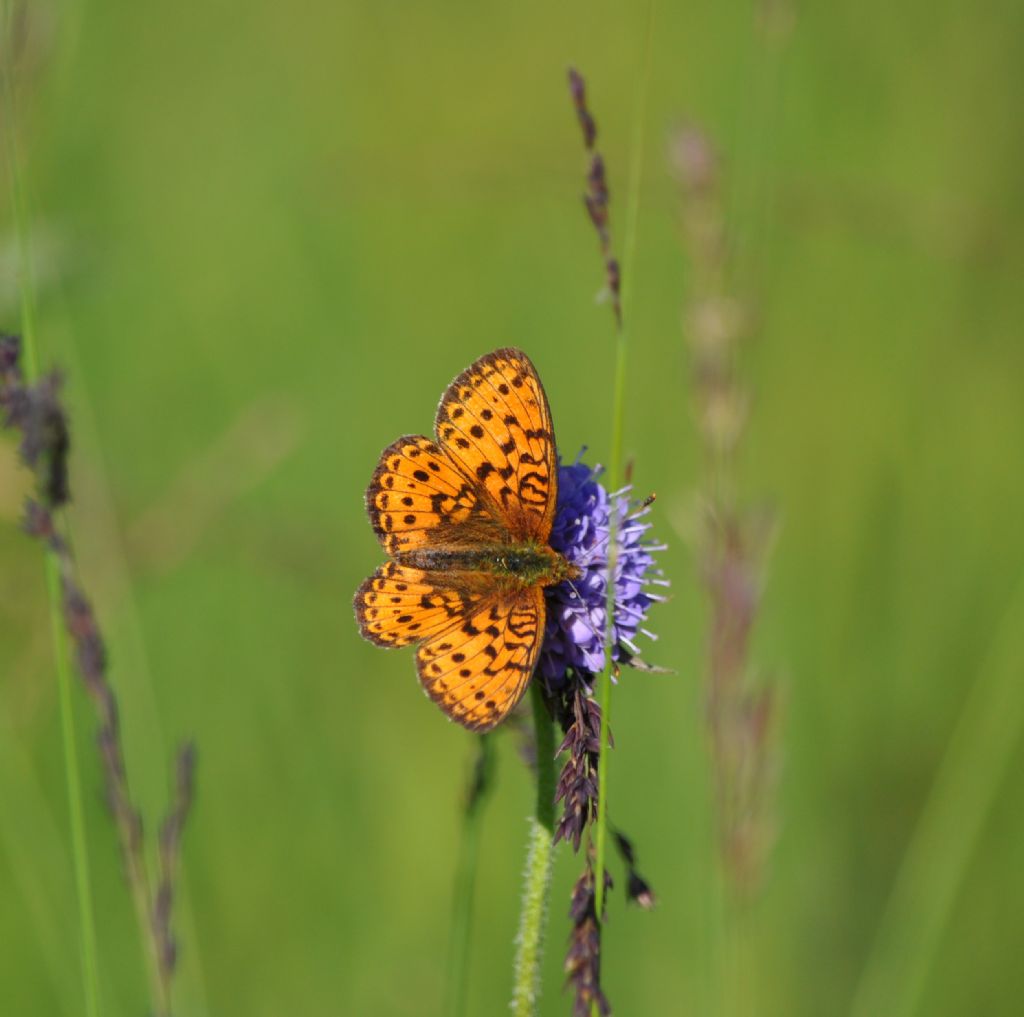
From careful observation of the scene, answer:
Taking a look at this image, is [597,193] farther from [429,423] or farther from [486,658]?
[429,423]

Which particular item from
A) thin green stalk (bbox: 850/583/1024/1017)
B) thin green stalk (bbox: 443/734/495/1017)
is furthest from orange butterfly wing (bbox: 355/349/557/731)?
thin green stalk (bbox: 850/583/1024/1017)

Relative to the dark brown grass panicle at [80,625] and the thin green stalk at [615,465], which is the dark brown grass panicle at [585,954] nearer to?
the thin green stalk at [615,465]

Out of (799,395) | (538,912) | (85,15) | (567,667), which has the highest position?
(85,15)

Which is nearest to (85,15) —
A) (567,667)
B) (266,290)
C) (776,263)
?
(266,290)

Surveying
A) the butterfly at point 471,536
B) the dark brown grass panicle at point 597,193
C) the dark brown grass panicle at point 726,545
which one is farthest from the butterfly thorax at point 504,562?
the dark brown grass panicle at point 597,193

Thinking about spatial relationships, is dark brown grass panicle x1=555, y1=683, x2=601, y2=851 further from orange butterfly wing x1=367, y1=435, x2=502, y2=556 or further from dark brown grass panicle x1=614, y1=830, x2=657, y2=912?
orange butterfly wing x1=367, y1=435, x2=502, y2=556

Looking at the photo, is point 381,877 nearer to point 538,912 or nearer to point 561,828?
point 538,912
